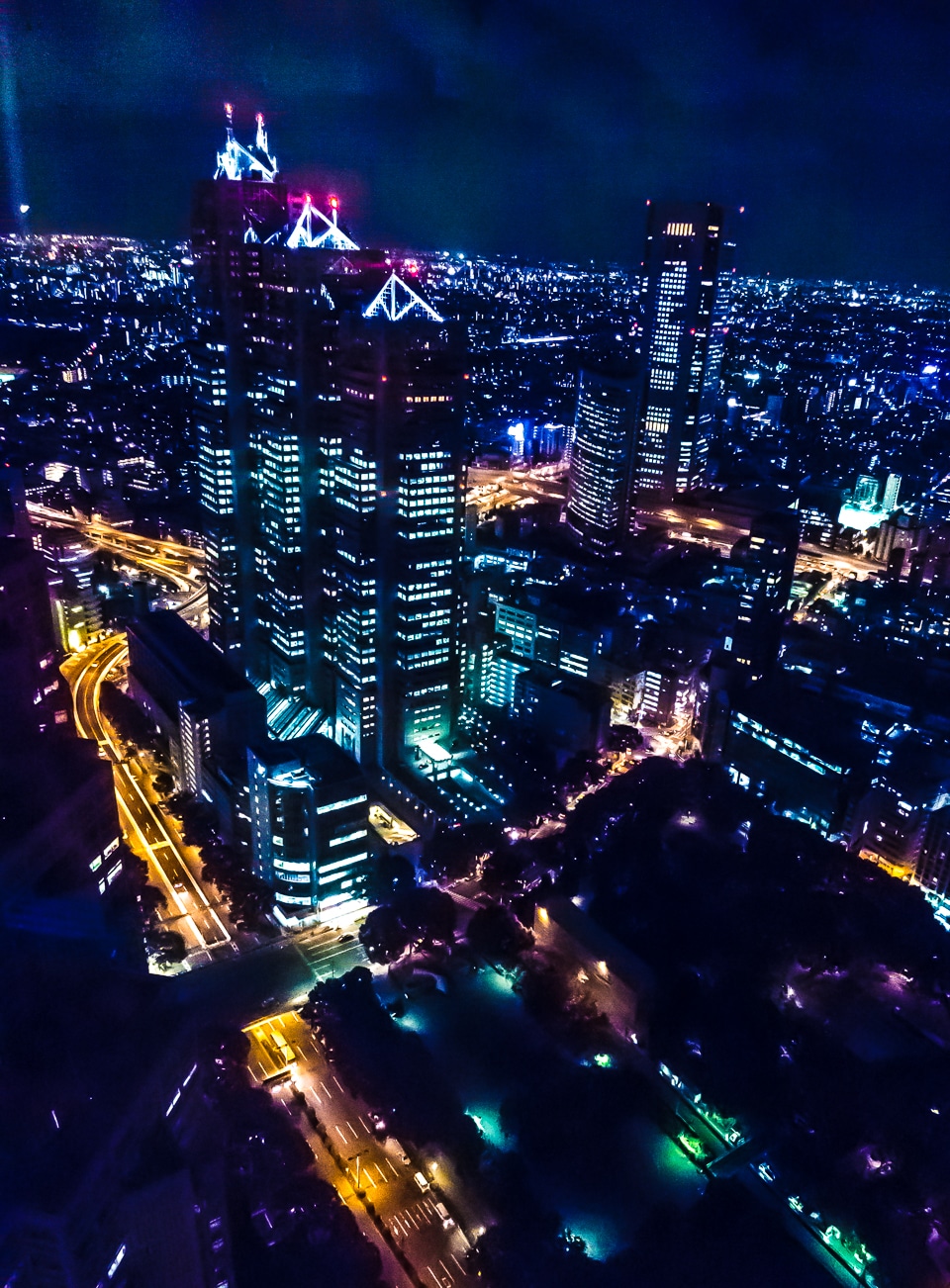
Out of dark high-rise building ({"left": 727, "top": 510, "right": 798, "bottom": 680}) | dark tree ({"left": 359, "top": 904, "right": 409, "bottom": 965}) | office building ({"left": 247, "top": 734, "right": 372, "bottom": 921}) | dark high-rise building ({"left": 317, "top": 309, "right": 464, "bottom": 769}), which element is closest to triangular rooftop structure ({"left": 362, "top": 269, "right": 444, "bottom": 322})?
dark high-rise building ({"left": 317, "top": 309, "right": 464, "bottom": 769})

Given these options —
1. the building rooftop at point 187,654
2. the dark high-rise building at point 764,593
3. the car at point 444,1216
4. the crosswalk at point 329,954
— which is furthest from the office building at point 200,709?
the dark high-rise building at point 764,593

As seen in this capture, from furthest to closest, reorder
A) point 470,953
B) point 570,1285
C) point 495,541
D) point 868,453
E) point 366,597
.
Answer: point 868,453
point 495,541
point 366,597
point 470,953
point 570,1285

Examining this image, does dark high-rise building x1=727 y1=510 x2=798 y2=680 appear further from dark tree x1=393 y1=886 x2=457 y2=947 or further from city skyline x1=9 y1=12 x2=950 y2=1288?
dark tree x1=393 y1=886 x2=457 y2=947

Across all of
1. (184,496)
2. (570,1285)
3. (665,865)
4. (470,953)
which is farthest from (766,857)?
(184,496)

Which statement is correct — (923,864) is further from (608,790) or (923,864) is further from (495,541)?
(495,541)

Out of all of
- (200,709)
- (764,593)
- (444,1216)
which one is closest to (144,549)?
(200,709)

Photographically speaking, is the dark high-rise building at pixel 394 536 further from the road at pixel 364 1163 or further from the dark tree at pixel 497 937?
the road at pixel 364 1163

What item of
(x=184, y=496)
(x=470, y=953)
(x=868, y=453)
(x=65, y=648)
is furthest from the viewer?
(x=868, y=453)
